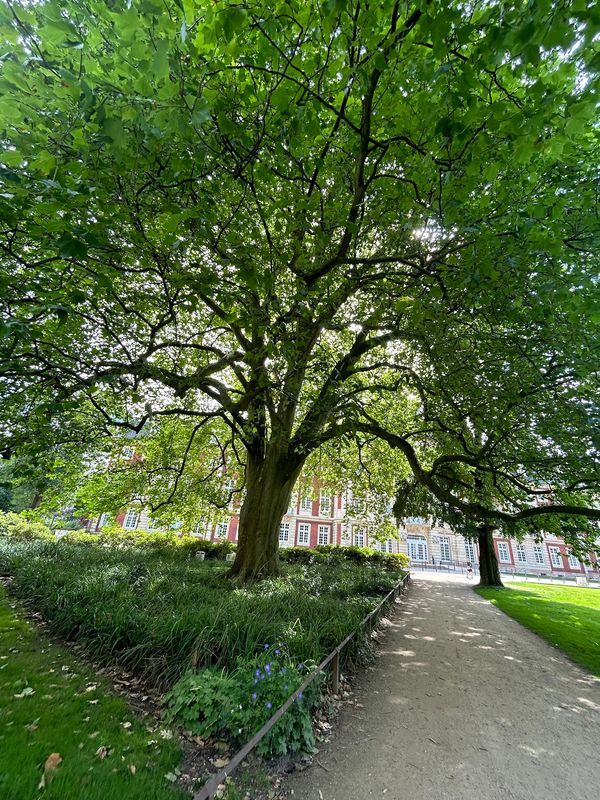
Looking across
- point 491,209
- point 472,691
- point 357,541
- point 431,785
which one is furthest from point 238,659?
point 357,541

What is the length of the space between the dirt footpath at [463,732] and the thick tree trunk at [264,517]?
3.82 metres

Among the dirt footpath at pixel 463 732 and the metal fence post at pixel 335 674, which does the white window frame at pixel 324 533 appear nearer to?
the dirt footpath at pixel 463 732

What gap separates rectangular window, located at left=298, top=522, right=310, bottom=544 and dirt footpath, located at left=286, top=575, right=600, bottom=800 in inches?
1356

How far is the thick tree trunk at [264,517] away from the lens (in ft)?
32.6

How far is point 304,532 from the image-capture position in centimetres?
4141

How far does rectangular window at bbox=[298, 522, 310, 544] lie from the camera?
134ft

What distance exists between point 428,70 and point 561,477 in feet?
26.1

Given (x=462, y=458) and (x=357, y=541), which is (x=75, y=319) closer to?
(x=462, y=458)

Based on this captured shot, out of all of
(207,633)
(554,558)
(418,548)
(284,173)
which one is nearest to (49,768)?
(207,633)

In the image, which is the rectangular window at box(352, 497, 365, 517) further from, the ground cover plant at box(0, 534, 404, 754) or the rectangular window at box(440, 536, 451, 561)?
the rectangular window at box(440, 536, 451, 561)

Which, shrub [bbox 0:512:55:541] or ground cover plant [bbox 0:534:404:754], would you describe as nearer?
ground cover plant [bbox 0:534:404:754]

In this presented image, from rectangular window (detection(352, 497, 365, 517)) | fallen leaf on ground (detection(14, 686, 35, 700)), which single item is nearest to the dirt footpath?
fallen leaf on ground (detection(14, 686, 35, 700))

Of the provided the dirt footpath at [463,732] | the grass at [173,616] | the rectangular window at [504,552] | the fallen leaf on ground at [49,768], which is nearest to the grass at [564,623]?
the dirt footpath at [463,732]

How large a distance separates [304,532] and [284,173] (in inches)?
1610
